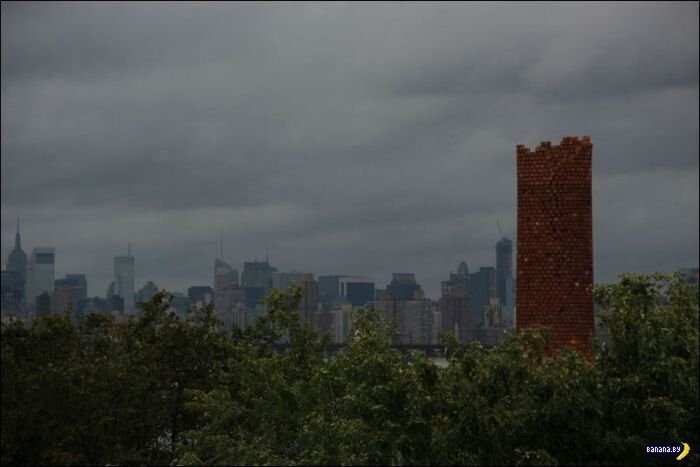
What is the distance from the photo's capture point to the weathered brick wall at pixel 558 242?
2858cm

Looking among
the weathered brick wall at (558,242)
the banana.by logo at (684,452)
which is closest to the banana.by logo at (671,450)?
the banana.by logo at (684,452)

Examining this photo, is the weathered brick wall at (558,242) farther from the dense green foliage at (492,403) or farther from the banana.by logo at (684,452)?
the banana.by logo at (684,452)

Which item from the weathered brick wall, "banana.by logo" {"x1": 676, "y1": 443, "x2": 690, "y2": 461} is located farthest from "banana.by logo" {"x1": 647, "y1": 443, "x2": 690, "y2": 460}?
the weathered brick wall

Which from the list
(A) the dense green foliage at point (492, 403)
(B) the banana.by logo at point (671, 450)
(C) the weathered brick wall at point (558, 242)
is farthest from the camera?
(C) the weathered brick wall at point (558, 242)

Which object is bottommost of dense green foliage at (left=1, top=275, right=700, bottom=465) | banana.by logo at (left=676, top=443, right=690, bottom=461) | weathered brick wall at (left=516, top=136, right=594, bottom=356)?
banana.by logo at (left=676, top=443, right=690, bottom=461)

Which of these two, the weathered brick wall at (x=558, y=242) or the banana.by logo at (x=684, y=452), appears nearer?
the banana.by logo at (x=684, y=452)

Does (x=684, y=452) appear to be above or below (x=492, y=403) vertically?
below

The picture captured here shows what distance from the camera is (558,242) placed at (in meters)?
28.8

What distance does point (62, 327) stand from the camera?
5119 centimetres

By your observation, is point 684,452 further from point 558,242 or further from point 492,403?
point 558,242

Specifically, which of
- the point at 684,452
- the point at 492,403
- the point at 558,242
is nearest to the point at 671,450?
the point at 684,452

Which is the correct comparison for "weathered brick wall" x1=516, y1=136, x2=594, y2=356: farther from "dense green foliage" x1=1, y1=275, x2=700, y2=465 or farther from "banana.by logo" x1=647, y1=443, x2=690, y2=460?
"banana.by logo" x1=647, y1=443, x2=690, y2=460

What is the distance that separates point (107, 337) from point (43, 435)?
7.37m

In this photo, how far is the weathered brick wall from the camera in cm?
2858
